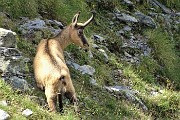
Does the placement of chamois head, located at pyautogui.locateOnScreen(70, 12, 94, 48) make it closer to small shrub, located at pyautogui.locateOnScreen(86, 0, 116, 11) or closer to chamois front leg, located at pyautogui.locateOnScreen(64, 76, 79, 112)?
chamois front leg, located at pyautogui.locateOnScreen(64, 76, 79, 112)

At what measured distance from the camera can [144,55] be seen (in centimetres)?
1479

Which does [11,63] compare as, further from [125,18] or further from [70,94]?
[125,18]

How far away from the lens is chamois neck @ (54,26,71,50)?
39.4 feet

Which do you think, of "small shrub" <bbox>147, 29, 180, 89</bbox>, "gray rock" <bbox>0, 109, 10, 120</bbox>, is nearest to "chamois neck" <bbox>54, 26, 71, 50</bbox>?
"small shrub" <bbox>147, 29, 180, 89</bbox>

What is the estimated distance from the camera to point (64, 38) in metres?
12.2

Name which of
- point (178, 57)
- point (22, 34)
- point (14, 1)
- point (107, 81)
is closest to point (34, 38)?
point (22, 34)

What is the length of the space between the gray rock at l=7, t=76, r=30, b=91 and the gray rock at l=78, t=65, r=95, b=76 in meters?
2.53

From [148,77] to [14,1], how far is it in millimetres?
4427

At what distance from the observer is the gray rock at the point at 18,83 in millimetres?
9602

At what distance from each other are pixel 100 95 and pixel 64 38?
5.97 feet

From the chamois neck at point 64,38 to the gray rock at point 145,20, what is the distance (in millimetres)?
4686

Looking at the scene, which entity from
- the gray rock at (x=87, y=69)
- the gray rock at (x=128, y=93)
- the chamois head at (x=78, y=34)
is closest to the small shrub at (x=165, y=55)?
the gray rock at (x=128, y=93)

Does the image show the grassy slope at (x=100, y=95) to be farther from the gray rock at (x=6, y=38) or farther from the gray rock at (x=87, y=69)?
the gray rock at (x=6, y=38)

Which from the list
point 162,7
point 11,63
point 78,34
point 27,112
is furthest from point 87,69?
point 162,7
